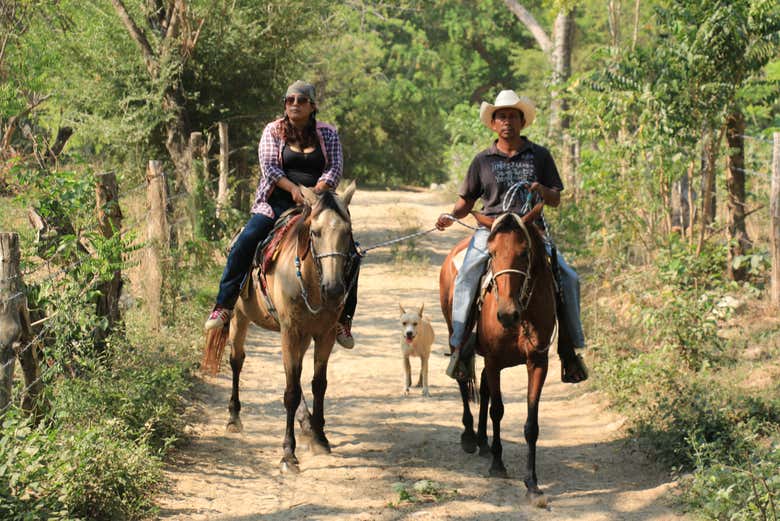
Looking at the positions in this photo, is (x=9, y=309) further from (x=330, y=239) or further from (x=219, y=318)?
(x=219, y=318)

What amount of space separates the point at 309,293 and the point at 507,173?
1907 mm

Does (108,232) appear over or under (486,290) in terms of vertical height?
over

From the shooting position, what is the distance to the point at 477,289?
23.4 feet

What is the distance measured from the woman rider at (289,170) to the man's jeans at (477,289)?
106 centimetres

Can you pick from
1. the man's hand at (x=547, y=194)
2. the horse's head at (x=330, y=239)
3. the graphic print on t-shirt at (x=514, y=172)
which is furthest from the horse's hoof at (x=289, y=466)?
the man's hand at (x=547, y=194)

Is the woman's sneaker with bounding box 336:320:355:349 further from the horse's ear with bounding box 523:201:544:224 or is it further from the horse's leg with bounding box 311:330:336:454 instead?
the horse's ear with bounding box 523:201:544:224

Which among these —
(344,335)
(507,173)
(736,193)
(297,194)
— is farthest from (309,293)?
(736,193)

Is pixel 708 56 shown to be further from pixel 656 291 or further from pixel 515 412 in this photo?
pixel 515 412

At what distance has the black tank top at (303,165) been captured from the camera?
779 centimetres

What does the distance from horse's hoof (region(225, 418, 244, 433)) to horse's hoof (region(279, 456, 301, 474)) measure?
120 cm

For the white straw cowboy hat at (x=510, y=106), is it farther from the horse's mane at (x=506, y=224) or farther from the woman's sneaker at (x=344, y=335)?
the woman's sneaker at (x=344, y=335)

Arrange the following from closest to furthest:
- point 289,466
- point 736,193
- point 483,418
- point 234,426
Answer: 1. point 289,466
2. point 483,418
3. point 234,426
4. point 736,193

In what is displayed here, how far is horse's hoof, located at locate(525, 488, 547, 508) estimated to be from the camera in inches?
253

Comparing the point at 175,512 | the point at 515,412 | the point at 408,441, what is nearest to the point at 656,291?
the point at 515,412
